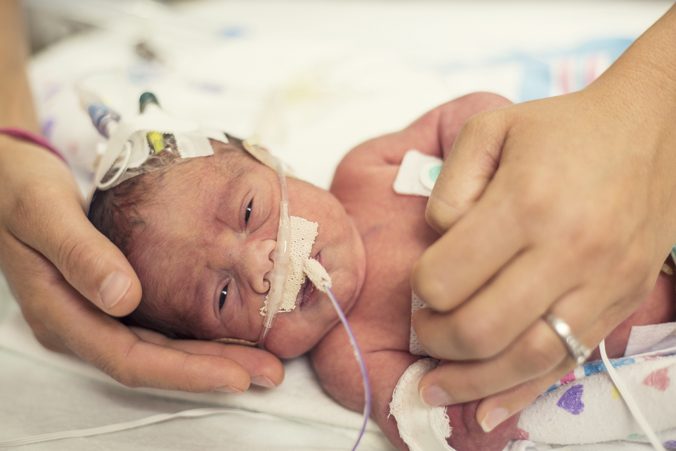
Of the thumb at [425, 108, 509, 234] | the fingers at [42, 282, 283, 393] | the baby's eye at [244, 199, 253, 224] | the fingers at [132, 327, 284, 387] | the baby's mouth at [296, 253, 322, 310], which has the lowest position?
the fingers at [132, 327, 284, 387]

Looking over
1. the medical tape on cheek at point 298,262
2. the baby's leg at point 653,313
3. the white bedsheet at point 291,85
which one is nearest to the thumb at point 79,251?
the medical tape on cheek at point 298,262

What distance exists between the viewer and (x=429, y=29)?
9.20 ft

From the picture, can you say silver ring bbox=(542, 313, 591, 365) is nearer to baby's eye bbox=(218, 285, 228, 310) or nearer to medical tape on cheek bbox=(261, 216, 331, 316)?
medical tape on cheek bbox=(261, 216, 331, 316)

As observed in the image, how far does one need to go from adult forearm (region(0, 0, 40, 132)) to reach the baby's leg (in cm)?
209

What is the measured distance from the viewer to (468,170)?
2.77ft

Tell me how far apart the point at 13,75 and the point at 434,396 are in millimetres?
1935

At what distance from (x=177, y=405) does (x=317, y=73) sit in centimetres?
168

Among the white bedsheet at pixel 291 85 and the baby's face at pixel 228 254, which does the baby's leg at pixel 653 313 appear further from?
the baby's face at pixel 228 254

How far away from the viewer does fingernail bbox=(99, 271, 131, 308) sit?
968 mm

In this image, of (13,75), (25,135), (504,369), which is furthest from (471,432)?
(13,75)

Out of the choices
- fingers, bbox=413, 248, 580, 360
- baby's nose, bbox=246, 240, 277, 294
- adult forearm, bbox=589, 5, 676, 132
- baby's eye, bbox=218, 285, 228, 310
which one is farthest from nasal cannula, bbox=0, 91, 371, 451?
adult forearm, bbox=589, 5, 676, 132

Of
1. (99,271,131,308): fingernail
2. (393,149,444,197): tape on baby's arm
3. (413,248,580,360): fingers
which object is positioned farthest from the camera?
(393,149,444,197): tape on baby's arm

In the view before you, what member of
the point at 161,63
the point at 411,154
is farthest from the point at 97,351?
the point at 161,63

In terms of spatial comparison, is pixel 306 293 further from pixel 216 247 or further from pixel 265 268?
pixel 216 247
